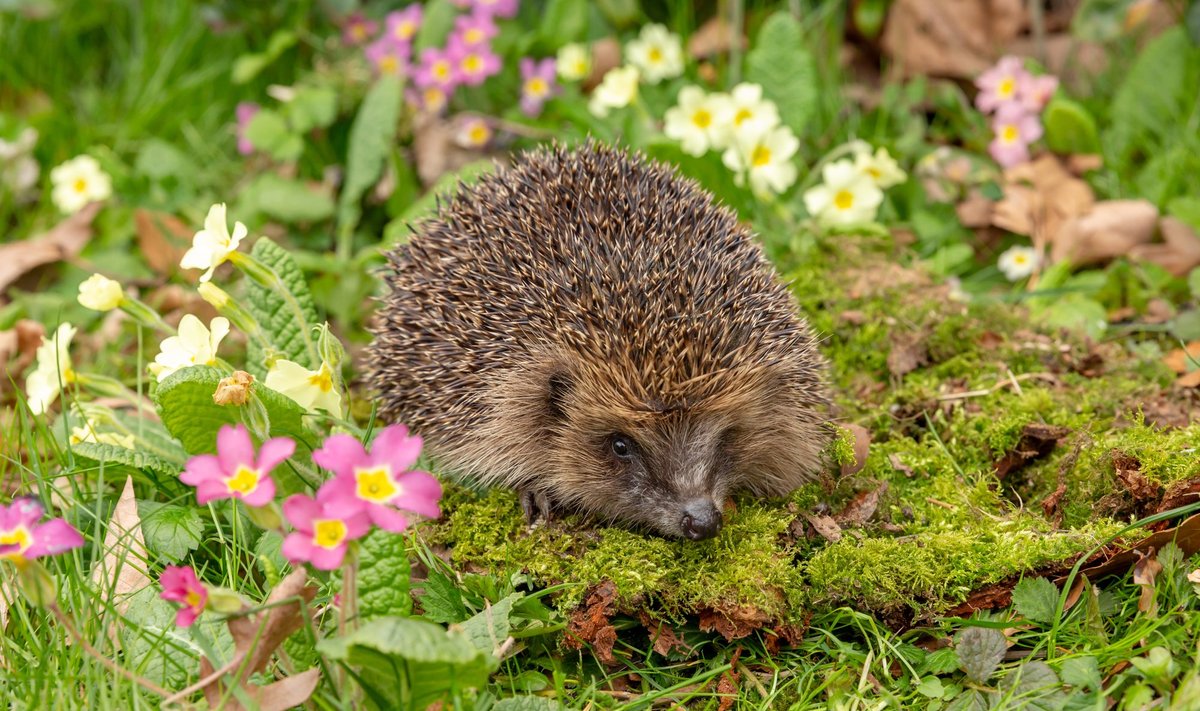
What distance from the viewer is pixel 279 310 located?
496 centimetres

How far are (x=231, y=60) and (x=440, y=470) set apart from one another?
4.85m

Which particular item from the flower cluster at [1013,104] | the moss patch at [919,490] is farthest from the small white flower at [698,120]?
the flower cluster at [1013,104]

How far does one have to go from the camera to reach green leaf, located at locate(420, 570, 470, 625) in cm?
408

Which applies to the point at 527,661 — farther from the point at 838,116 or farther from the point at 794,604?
the point at 838,116

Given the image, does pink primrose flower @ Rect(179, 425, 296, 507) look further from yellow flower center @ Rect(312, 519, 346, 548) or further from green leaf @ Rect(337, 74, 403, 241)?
green leaf @ Rect(337, 74, 403, 241)

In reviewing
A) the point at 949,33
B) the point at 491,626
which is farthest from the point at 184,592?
the point at 949,33

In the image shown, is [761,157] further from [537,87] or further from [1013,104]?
[537,87]

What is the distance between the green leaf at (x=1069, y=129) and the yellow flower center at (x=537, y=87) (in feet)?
10.3

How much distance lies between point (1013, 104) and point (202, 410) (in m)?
5.22

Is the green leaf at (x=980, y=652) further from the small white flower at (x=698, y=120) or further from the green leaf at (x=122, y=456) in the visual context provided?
the small white flower at (x=698, y=120)

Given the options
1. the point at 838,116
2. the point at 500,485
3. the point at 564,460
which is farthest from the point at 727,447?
the point at 838,116

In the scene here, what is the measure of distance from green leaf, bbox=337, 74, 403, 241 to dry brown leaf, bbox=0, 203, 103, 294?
67.7 inches

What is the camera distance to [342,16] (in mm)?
8016

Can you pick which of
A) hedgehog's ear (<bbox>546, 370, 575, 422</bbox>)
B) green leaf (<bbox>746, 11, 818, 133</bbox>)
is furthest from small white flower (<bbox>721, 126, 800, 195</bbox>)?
hedgehog's ear (<bbox>546, 370, 575, 422</bbox>)
